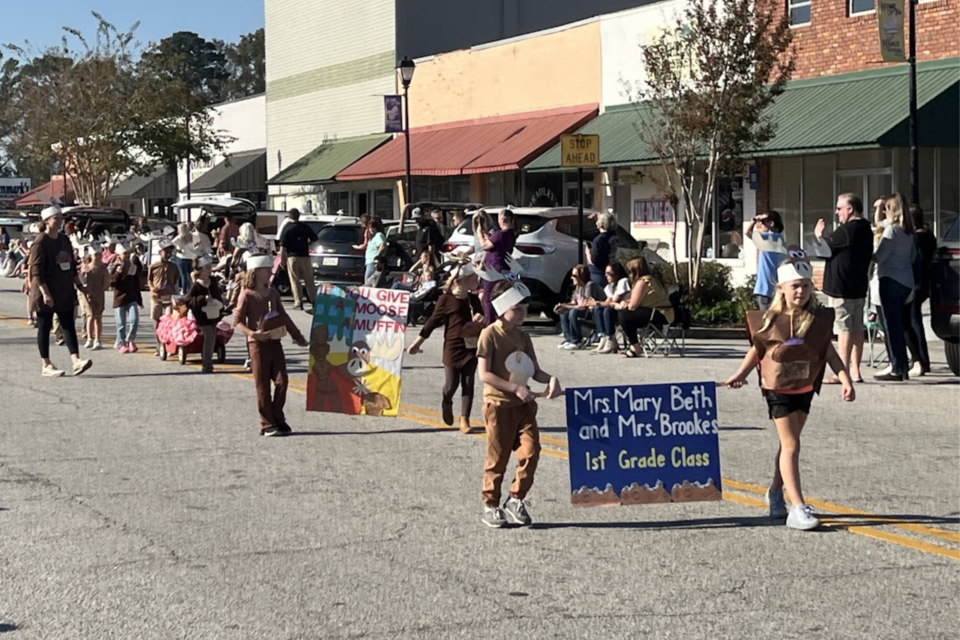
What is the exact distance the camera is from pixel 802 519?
7.84 meters

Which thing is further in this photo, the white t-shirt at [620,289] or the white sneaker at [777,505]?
the white t-shirt at [620,289]

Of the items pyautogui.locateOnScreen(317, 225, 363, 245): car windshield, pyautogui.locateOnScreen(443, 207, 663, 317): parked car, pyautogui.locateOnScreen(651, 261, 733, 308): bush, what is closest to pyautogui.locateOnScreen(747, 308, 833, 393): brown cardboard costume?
pyautogui.locateOnScreen(443, 207, 663, 317): parked car

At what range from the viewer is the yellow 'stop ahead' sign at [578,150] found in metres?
21.9

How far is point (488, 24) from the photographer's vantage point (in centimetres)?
4806

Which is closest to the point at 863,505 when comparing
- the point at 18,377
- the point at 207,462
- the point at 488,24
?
the point at 207,462

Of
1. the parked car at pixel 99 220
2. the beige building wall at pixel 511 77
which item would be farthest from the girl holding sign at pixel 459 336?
the parked car at pixel 99 220

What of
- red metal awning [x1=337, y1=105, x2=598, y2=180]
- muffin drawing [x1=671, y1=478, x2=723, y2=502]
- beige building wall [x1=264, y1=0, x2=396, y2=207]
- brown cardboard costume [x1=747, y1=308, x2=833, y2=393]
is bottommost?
muffin drawing [x1=671, y1=478, x2=723, y2=502]

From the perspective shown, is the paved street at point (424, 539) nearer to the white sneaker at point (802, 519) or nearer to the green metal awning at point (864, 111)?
the white sneaker at point (802, 519)

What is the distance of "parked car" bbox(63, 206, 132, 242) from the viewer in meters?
37.1

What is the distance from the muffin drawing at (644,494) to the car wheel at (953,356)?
776 cm

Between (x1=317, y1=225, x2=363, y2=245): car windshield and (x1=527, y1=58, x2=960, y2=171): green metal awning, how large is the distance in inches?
227

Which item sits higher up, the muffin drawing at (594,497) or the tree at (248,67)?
the tree at (248,67)

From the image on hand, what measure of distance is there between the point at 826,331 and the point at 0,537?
15.2ft

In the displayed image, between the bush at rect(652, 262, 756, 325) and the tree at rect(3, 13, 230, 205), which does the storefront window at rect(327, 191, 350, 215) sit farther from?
the bush at rect(652, 262, 756, 325)
